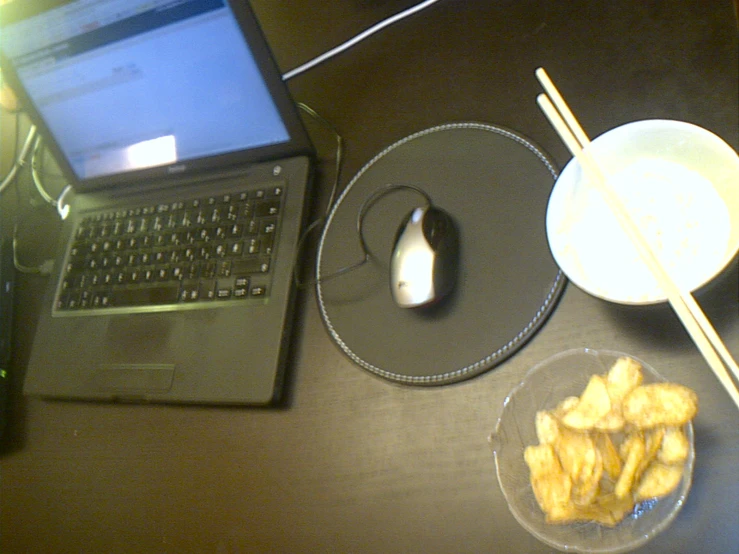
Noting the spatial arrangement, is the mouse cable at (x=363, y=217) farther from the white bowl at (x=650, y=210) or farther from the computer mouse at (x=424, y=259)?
the white bowl at (x=650, y=210)

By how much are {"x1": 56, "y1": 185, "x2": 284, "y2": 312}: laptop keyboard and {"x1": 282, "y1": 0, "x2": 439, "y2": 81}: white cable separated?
0.57 feet

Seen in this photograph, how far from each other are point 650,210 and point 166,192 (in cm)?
51

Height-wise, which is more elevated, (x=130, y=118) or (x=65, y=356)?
(x=130, y=118)

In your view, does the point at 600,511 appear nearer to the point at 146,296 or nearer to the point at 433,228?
the point at 433,228

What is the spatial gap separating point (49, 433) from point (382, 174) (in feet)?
1.49

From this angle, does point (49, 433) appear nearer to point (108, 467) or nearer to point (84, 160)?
point (108, 467)

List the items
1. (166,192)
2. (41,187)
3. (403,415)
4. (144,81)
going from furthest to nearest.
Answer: (41,187), (166,192), (144,81), (403,415)

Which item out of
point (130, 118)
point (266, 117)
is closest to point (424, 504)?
point (266, 117)

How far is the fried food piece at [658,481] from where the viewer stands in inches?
12.9

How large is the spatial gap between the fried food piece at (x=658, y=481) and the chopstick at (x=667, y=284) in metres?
0.05

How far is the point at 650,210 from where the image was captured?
0.40 m

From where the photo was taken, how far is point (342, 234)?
0.56m

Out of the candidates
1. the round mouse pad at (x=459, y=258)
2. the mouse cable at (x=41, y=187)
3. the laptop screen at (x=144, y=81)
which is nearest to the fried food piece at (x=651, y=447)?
the round mouse pad at (x=459, y=258)

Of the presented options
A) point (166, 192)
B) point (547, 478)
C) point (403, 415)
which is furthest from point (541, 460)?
point (166, 192)
